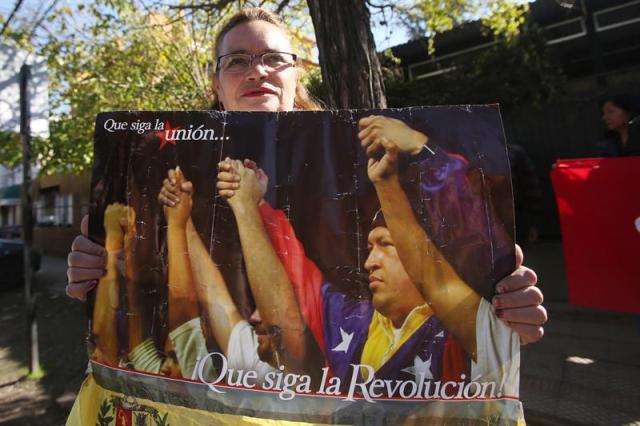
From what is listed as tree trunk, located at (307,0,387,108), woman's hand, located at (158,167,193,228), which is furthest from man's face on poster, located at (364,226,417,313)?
tree trunk, located at (307,0,387,108)

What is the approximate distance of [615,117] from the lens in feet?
12.2

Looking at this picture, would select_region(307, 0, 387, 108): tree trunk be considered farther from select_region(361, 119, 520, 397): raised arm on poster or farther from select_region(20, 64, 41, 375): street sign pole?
select_region(20, 64, 41, 375): street sign pole

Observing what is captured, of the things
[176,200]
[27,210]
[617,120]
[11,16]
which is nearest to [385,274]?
[176,200]

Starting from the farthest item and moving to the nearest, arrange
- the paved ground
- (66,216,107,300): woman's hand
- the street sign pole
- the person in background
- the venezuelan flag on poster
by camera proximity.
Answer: the street sign pole
the person in background
the paved ground
the venezuelan flag on poster
(66,216,107,300): woman's hand

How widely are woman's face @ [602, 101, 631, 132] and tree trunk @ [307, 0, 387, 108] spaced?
218 cm

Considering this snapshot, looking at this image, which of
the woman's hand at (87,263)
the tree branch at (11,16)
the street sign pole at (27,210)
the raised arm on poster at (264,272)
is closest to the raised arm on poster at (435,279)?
the raised arm on poster at (264,272)

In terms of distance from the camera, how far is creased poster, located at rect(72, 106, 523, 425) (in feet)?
3.40

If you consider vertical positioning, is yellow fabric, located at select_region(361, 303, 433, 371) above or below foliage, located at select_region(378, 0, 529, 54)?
below

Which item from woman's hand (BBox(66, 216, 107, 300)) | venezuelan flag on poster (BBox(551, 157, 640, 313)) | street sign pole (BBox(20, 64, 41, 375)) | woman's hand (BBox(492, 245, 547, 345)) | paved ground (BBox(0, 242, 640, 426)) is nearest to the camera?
woman's hand (BBox(492, 245, 547, 345))

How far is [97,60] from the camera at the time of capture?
7469 mm

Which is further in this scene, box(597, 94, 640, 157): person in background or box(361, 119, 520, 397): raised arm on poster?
box(597, 94, 640, 157): person in background

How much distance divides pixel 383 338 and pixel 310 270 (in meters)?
0.23

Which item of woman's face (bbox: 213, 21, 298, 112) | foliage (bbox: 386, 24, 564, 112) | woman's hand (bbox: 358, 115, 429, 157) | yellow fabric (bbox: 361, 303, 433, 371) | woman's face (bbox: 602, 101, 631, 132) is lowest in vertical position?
yellow fabric (bbox: 361, 303, 433, 371)

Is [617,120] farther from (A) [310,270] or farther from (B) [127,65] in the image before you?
(B) [127,65]
